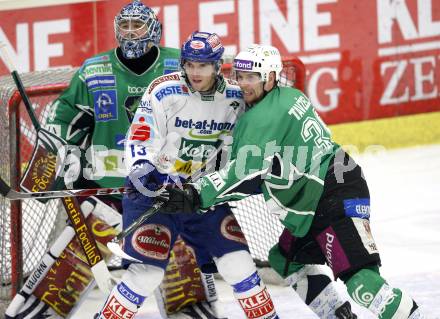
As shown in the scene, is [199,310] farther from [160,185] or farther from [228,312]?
[160,185]

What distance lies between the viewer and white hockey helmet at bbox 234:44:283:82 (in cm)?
417

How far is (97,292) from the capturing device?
5.42 m

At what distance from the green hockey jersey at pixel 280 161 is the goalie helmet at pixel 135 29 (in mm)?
660

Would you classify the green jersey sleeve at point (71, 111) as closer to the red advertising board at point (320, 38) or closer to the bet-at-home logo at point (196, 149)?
the bet-at-home logo at point (196, 149)

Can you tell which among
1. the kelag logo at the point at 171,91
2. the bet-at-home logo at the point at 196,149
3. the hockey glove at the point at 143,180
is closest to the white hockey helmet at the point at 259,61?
the kelag logo at the point at 171,91

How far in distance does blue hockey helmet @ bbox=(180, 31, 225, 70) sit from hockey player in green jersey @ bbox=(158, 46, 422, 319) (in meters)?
0.08

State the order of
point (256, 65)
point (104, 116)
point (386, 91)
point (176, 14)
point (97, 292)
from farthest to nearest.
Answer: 1. point (386, 91)
2. point (176, 14)
3. point (97, 292)
4. point (104, 116)
5. point (256, 65)

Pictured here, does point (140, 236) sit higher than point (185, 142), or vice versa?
point (185, 142)

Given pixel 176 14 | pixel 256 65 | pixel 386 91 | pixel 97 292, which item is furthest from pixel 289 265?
pixel 386 91

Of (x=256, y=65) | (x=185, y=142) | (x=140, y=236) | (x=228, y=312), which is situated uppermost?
(x=256, y=65)

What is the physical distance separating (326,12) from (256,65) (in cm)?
331

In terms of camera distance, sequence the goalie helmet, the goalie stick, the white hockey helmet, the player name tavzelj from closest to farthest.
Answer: the white hockey helmet → the player name tavzelj → the goalie stick → the goalie helmet

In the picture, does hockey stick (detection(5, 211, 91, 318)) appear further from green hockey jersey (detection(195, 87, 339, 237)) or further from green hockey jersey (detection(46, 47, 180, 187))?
green hockey jersey (detection(195, 87, 339, 237))

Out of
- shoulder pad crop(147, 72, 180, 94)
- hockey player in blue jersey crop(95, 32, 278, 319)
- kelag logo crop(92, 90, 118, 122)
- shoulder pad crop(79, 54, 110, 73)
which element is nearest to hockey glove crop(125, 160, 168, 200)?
hockey player in blue jersey crop(95, 32, 278, 319)
